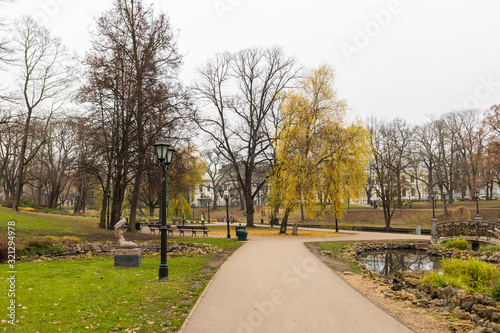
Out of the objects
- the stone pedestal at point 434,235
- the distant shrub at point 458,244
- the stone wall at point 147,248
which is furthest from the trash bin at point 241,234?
the distant shrub at point 458,244

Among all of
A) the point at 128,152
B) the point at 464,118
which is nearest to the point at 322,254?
the point at 128,152

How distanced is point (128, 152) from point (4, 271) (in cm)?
1246

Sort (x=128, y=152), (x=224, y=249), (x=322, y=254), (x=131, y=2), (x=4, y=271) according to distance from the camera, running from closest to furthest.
Answer: 1. (x=4, y=271)
2. (x=322, y=254)
3. (x=224, y=249)
4. (x=128, y=152)
5. (x=131, y=2)

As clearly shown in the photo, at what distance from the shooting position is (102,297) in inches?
291

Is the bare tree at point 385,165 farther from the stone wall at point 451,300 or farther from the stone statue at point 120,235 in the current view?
the stone statue at point 120,235

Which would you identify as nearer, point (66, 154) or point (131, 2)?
point (131, 2)

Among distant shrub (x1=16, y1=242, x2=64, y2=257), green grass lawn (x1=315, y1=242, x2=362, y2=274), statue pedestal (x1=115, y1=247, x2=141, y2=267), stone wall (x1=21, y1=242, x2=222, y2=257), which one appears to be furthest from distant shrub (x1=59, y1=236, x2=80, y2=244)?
green grass lawn (x1=315, y1=242, x2=362, y2=274)

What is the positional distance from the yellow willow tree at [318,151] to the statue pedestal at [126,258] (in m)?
13.8

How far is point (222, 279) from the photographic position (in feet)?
32.2

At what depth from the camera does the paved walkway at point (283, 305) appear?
5.94m

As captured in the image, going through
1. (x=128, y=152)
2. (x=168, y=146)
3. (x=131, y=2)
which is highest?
(x=131, y=2)

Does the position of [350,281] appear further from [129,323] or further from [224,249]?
[224,249]

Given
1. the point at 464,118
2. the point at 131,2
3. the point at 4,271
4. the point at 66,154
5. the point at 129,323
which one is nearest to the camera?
the point at 129,323

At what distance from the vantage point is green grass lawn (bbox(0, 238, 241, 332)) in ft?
19.0
